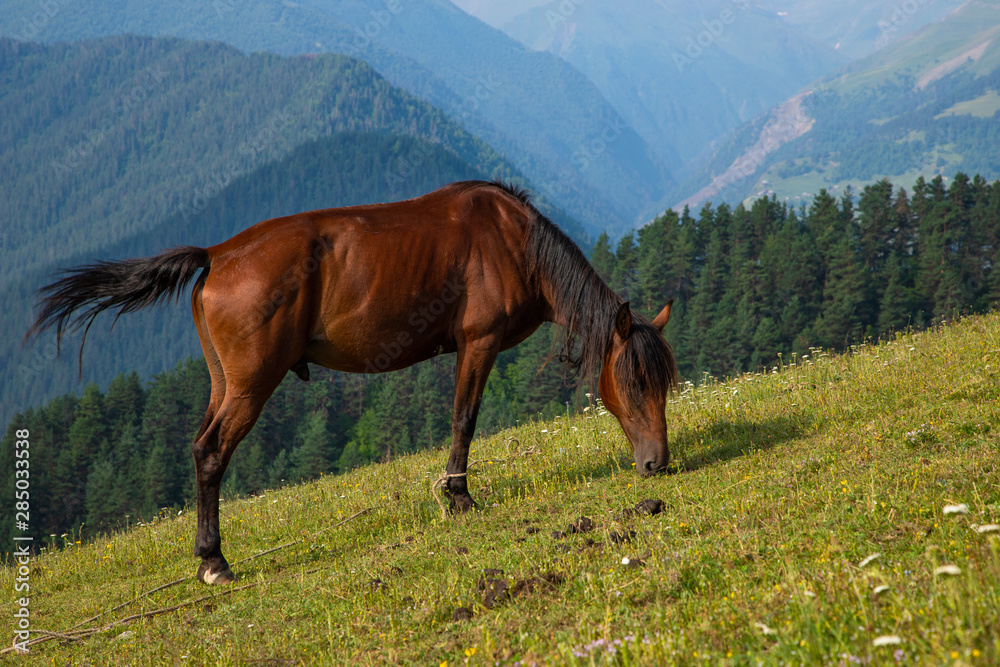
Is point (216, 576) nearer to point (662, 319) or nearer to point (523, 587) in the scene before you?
point (523, 587)

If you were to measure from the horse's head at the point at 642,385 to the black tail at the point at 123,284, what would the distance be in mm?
4232

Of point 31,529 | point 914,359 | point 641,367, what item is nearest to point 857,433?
point 641,367

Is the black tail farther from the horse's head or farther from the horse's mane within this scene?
the horse's head

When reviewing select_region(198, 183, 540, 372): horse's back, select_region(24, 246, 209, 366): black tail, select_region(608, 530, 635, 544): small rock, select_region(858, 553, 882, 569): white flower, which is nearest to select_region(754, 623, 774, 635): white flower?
select_region(858, 553, 882, 569): white flower

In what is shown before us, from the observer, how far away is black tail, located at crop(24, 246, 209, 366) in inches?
251

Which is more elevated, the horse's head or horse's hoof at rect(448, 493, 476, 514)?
the horse's head

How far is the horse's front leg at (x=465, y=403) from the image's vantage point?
712 centimetres

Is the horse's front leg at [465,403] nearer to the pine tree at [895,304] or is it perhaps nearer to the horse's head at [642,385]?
the horse's head at [642,385]

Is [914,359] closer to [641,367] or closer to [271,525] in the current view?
[641,367]

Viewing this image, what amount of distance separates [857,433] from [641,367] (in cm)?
227

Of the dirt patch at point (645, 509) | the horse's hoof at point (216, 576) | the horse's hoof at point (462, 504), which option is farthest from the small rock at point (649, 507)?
the horse's hoof at point (216, 576)

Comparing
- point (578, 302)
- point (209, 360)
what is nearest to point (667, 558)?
point (578, 302)

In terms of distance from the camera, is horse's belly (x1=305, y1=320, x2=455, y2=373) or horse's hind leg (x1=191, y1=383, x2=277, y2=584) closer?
horse's hind leg (x1=191, y1=383, x2=277, y2=584)

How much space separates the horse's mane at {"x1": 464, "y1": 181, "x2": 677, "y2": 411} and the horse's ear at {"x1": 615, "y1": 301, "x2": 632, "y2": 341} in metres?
0.07
